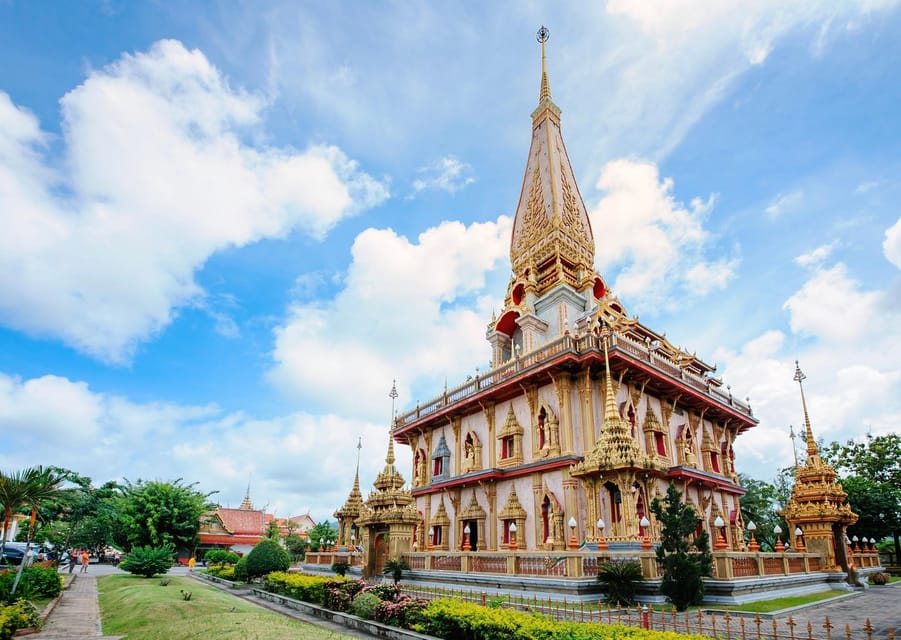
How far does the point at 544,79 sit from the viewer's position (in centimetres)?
3662

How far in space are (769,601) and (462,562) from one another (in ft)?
27.7

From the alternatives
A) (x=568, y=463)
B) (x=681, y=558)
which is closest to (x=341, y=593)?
(x=681, y=558)

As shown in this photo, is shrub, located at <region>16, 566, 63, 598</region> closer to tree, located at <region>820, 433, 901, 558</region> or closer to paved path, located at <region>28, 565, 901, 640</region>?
paved path, located at <region>28, 565, 901, 640</region>

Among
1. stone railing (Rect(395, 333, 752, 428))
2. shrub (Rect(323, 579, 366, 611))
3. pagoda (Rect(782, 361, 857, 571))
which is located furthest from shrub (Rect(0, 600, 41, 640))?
pagoda (Rect(782, 361, 857, 571))

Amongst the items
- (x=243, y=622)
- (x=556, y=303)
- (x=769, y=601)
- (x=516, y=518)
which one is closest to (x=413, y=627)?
(x=243, y=622)

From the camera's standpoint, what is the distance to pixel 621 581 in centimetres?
1299

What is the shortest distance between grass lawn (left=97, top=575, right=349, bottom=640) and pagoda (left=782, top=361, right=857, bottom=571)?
1862 centimetres

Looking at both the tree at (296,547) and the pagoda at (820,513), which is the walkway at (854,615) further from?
the tree at (296,547)

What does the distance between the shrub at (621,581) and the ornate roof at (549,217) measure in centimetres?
1676

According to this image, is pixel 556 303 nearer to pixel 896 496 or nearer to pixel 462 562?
pixel 462 562

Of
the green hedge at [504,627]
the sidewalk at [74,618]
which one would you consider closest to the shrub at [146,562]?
the sidewalk at [74,618]

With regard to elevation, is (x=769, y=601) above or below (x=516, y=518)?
below

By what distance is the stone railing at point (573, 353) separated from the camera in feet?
67.8

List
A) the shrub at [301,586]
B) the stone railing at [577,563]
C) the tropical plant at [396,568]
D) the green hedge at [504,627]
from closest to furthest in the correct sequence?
the green hedge at [504,627] → the stone railing at [577,563] → the shrub at [301,586] → the tropical plant at [396,568]
